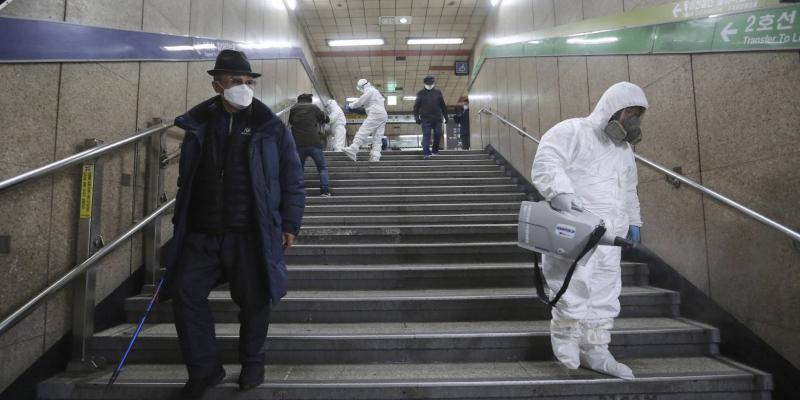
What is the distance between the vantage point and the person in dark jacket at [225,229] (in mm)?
1793

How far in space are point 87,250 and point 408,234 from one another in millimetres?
2289

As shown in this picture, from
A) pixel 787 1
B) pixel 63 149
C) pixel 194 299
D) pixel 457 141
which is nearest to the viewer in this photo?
pixel 194 299

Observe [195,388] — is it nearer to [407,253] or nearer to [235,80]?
[235,80]

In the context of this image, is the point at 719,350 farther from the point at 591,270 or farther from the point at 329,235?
the point at 329,235

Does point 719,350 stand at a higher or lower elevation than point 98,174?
lower

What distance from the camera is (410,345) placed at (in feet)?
7.31

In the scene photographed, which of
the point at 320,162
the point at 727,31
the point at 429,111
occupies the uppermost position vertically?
the point at 429,111

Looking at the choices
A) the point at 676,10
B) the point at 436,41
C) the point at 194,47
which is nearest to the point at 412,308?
the point at 676,10

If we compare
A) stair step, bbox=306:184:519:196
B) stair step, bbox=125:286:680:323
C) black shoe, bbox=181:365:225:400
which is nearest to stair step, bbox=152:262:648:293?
stair step, bbox=125:286:680:323

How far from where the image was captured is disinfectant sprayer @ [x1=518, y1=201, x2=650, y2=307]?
1.91 m

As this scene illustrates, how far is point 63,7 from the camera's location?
7.33 feet

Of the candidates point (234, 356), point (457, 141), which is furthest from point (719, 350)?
point (457, 141)

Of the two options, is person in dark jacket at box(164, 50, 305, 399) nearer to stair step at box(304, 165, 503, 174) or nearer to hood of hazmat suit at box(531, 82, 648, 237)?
hood of hazmat suit at box(531, 82, 648, 237)

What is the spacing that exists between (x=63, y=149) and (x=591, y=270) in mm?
2890
